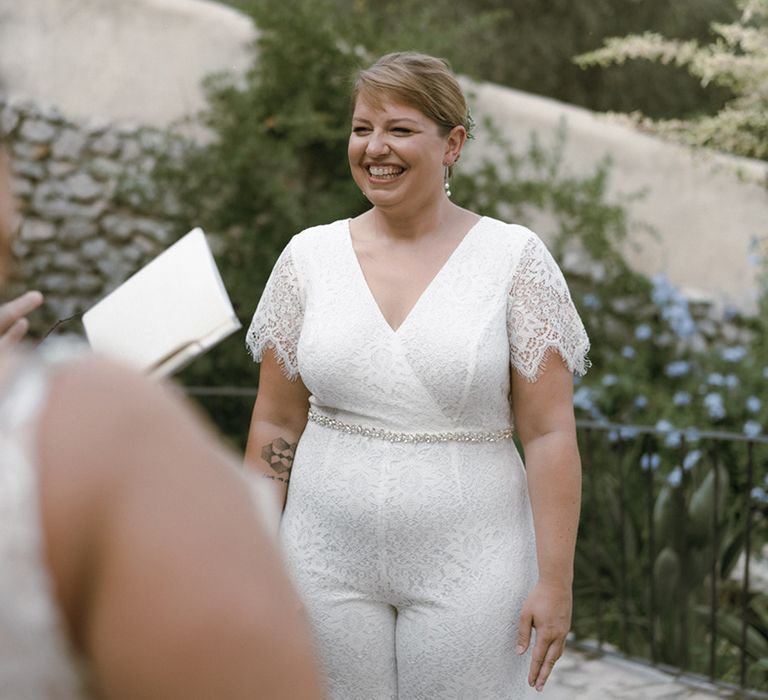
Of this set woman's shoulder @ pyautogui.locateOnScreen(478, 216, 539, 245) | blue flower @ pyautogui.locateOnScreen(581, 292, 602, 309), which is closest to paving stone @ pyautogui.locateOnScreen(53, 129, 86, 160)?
blue flower @ pyautogui.locateOnScreen(581, 292, 602, 309)

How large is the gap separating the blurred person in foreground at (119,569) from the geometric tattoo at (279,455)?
1.79 metres

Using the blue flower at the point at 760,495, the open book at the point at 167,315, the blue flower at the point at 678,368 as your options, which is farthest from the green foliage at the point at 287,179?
the open book at the point at 167,315

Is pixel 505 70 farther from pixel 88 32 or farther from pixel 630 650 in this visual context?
pixel 630 650

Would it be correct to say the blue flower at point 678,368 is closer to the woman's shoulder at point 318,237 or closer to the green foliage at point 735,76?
the green foliage at point 735,76

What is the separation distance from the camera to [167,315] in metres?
1.45

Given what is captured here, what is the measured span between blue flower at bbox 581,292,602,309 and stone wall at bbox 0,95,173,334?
278 centimetres

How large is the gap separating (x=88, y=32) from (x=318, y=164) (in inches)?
70.5

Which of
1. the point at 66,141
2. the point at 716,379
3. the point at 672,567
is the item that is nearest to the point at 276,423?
the point at 672,567

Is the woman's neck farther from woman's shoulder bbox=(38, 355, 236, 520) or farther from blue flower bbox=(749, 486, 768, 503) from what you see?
blue flower bbox=(749, 486, 768, 503)

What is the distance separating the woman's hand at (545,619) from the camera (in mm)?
2117

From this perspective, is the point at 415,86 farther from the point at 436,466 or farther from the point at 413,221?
the point at 436,466

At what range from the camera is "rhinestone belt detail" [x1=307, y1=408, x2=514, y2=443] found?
214cm

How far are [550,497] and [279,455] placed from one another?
0.58m

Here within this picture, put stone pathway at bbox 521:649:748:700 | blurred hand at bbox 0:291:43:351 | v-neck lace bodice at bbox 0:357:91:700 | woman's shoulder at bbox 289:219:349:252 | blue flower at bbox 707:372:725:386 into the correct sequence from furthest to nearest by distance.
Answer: blue flower at bbox 707:372:725:386 < stone pathway at bbox 521:649:748:700 < woman's shoulder at bbox 289:219:349:252 < blurred hand at bbox 0:291:43:351 < v-neck lace bodice at bbox 0:357:91:700
